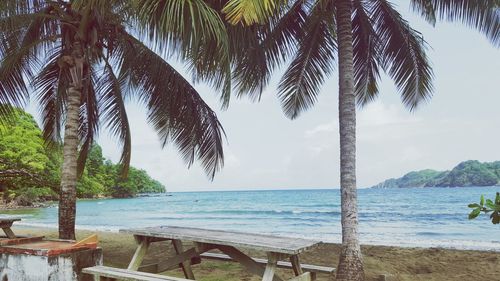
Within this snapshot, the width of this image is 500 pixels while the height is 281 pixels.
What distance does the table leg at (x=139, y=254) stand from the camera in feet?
15.4

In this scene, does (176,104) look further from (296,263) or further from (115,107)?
(296,263)

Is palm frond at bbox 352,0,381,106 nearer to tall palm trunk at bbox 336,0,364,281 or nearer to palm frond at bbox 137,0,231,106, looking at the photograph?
tall palm trunk at bbox 336,0,364,281

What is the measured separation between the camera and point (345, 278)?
6254mm

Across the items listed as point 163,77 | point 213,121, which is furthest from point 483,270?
point 163,77

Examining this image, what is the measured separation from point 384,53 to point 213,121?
12.6ft

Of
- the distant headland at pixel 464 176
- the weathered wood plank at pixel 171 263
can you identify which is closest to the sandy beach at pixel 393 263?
the weathered wood plank at pixel 171 263

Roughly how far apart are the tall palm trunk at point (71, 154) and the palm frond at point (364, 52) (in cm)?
520

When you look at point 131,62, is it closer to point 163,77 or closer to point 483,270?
point 163,77

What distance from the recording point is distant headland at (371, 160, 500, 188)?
258 ft

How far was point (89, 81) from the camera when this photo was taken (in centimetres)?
862

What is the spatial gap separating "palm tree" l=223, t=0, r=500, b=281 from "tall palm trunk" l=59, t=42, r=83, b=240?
2.95 m

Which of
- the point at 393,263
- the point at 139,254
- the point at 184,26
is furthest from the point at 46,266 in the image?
the point at 393,263

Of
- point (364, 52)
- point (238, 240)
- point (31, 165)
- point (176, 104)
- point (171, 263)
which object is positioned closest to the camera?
point (238, 240)

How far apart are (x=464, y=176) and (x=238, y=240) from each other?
88.2m
